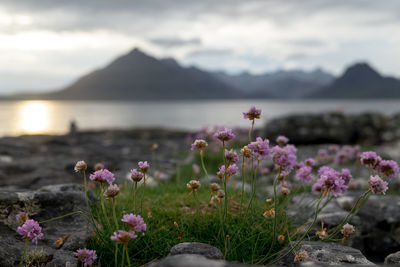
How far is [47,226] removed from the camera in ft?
10.6

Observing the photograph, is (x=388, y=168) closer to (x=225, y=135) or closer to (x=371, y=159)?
(x=371, y=159)

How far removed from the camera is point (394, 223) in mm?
4438

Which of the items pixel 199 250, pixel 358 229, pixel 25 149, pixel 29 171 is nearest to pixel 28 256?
pixel 199 250

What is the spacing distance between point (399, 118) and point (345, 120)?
3.40 m

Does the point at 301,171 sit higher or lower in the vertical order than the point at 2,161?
higher

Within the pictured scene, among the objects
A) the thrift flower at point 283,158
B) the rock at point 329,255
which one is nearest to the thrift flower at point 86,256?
the rock at point 329,255

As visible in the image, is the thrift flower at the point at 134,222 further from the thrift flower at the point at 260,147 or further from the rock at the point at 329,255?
the rock at the point at 329,255

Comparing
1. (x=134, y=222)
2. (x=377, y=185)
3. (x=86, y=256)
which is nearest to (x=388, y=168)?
(x=377, y=185)

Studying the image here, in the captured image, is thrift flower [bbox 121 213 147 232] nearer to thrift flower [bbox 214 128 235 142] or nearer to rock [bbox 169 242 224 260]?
rock [bbox 169 242 224 260]

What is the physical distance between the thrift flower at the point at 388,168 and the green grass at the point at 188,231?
1087mm

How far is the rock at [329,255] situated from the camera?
100 inches

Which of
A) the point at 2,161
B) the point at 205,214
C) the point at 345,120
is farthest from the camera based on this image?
the point at 345,120

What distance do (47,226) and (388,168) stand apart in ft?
10.4

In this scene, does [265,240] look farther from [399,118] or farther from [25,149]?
[399,118]
